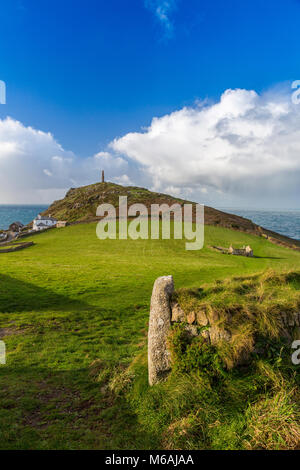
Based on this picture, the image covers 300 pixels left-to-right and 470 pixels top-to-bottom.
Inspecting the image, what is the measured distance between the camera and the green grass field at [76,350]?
4750mm

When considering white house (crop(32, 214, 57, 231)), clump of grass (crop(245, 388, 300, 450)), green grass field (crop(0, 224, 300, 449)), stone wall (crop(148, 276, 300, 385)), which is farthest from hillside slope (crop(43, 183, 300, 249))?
clump of grass (crop(245, 388, 300, 450))

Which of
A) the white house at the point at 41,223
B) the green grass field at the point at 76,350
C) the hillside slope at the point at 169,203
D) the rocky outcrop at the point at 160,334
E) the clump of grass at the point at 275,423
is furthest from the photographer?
the white house at the point at 41,223

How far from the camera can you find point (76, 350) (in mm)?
9312

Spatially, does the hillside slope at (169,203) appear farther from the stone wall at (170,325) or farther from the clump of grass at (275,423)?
the clump of grass at (275,423)

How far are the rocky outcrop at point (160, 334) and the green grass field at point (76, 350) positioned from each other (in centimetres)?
53

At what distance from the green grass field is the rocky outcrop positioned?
53 cm

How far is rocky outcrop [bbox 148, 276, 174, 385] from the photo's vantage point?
18.2ft

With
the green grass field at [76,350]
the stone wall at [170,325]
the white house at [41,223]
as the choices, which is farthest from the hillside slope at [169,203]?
the stone wall at [170,325]

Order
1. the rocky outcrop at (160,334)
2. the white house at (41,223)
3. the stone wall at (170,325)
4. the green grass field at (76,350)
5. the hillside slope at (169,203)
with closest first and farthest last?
the green grass field at (76,350) < the stone wall at (170,325) < the rocky outcrop at (160,334) < the hillside slope at (169,203) < the white house at (41,223)

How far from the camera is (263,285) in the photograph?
260 inches

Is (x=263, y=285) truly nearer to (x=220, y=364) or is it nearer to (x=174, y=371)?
(x=220, y=364)

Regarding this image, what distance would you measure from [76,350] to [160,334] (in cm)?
543

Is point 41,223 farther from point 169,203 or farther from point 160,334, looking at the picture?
point 160,334

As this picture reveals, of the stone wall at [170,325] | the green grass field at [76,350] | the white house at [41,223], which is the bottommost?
the green grass field at [76,350]
